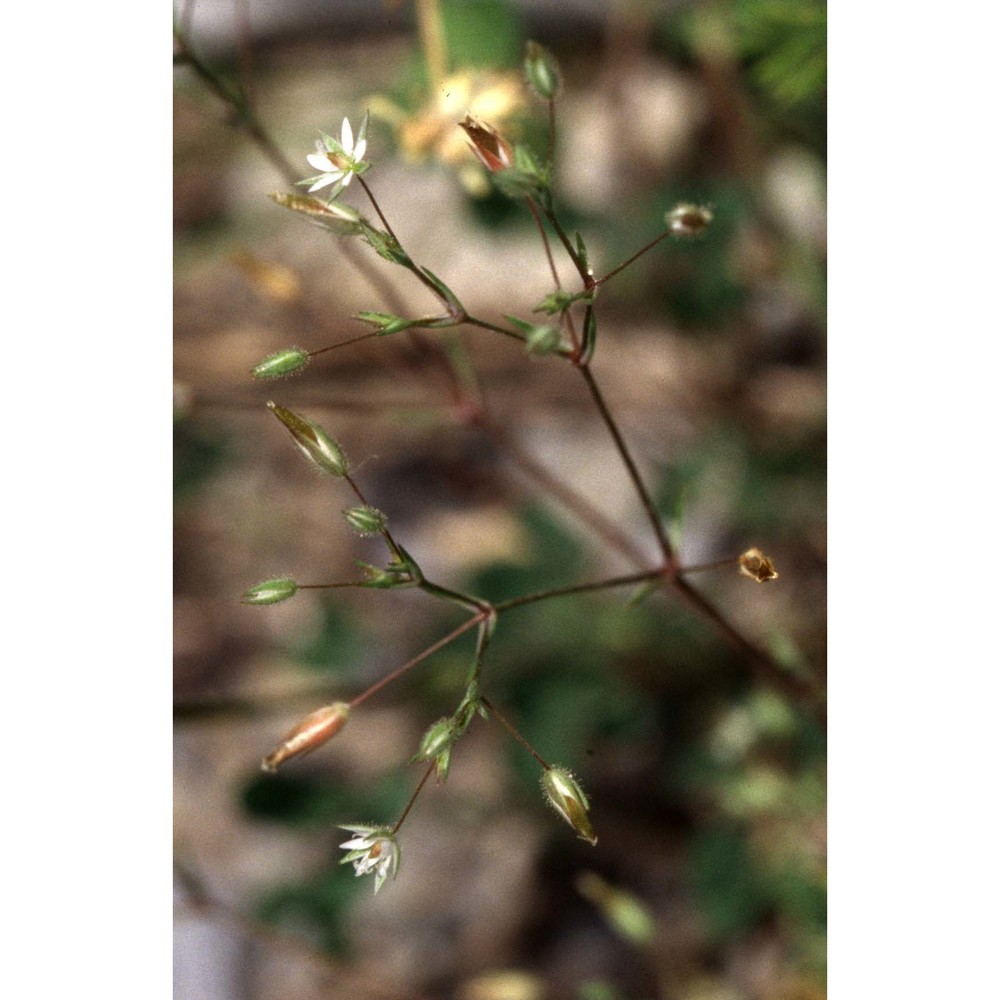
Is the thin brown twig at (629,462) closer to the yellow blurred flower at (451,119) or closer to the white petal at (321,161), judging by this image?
the white petal at (321,161)

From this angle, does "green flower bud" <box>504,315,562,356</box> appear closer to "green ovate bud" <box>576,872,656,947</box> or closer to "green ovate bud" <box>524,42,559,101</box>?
"green ovate bud" <box>524,42,559,101</box>

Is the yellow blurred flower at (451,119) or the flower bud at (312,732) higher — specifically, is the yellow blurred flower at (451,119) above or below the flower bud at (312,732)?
above

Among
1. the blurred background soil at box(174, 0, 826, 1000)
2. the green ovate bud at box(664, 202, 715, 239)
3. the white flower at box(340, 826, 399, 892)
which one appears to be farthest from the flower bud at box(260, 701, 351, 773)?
the blurred background soil at box(174, 0, 826, 1000)

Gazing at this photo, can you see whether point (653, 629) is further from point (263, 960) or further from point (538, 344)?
point (538, 344)

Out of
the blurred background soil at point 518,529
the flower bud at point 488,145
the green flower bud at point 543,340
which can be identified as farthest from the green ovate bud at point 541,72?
the blurred background soil at point 518,529
